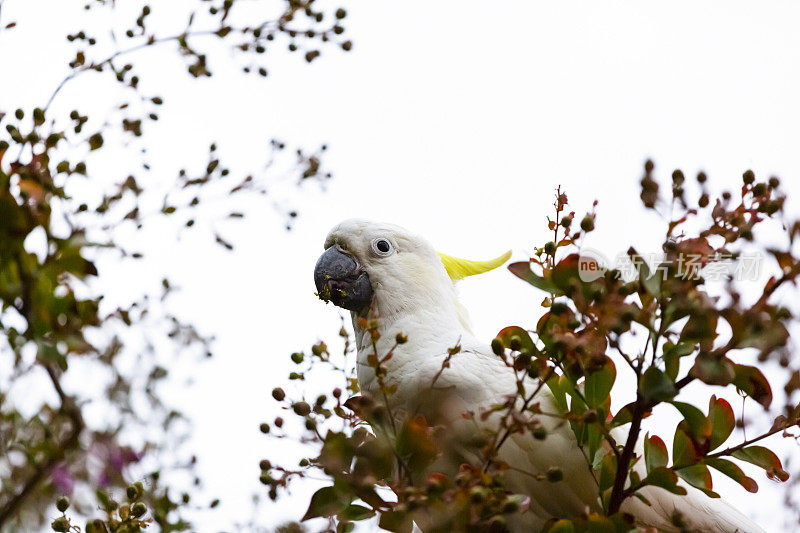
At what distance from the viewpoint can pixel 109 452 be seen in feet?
3.48

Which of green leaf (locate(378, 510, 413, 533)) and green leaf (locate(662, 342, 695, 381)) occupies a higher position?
green leaf (locate(662, 342, 695, 381))

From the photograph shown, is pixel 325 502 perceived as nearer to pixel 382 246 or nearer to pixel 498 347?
pixel 498 347

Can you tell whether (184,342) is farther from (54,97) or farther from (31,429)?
(54,97)

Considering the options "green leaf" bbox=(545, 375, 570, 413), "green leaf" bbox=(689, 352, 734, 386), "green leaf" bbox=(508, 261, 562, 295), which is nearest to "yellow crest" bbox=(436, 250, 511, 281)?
"green leaf" bbox=(545, 375, 570, 413)

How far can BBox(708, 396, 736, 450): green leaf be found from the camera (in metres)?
1.50

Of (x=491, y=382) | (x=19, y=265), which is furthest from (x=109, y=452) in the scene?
(x=491, y=382)

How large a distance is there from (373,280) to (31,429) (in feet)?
4.34

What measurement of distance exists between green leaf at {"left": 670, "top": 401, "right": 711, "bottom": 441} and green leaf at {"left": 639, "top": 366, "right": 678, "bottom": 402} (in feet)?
0.49

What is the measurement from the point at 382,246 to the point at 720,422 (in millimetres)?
1310

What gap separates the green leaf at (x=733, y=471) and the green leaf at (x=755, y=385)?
5.3 inches

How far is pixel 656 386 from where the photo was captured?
4.18 ft

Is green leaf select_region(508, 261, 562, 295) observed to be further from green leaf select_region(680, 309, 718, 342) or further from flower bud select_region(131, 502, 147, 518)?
flower bud select_region(131, 502, 147, 518)

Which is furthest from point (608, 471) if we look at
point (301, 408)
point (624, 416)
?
point (301, 408)

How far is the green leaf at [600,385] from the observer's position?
147cm
